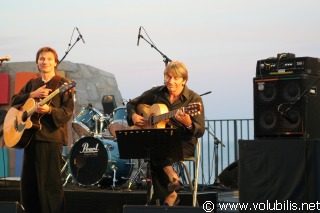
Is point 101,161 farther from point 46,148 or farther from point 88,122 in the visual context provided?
point 46,148

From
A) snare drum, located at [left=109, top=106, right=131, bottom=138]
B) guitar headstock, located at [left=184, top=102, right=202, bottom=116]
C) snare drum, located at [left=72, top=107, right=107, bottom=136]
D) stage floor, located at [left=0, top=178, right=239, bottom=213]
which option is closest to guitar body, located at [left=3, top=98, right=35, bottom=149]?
guitar headstock, located at [left=184, top=102, right=202, bottom=116]

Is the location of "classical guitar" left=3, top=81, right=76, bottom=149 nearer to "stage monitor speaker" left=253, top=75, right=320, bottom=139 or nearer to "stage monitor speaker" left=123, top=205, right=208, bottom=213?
"stage monitor speaker" left=253, top=75, right=320, bottom=139

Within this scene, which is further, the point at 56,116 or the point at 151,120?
the point at 56,116

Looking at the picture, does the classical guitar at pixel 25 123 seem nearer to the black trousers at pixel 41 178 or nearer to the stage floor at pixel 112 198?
the black trousers at pixel 41 178

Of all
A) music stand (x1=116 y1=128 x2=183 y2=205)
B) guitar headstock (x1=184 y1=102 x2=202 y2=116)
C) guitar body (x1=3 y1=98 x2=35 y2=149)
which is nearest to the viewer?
music stand (x1=116 y1=128 x2=183 y2=205)

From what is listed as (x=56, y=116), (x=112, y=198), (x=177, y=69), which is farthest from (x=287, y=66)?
(x=112, y=198)

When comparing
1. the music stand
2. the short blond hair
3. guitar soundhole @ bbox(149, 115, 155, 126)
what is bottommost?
the music stand

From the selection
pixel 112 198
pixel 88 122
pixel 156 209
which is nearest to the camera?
pixel 156 209

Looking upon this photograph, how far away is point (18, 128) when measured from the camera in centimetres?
711

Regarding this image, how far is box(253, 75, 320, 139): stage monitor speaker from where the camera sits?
22.4ft

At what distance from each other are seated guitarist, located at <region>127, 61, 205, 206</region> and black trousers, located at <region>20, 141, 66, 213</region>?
90 centimetres

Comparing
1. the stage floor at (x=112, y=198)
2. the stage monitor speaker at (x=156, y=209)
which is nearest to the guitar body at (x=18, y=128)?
the stage floor at (x=112, y=198)

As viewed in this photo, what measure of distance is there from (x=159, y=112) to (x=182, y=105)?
0.77ft

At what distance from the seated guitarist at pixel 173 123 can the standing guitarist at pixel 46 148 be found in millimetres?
757
